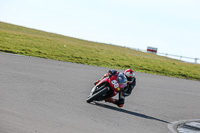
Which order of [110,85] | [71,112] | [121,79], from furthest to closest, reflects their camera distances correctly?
[121,79] < [110,85] < [71,112]

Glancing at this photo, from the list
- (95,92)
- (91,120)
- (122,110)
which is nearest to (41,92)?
(95,92)

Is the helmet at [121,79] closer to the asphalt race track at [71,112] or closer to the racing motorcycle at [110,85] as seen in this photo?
the racing motorcycle at [110,85]

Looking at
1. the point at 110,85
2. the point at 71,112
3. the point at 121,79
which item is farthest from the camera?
the point at 121,79

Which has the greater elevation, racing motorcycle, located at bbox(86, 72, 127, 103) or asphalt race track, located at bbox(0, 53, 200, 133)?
racing motorcycle, located at bbox(86, 72, 127, 103)

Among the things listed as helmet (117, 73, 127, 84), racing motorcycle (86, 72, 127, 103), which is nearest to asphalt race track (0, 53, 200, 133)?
racing motorcycle (86, 72, 127, 103)

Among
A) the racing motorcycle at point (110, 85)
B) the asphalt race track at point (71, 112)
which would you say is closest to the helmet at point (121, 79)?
the racing motorcycle at point (110, 85)

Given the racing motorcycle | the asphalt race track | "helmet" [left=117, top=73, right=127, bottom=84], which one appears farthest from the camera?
"helmet" [left=117, top=73, right=127, bottom=84]

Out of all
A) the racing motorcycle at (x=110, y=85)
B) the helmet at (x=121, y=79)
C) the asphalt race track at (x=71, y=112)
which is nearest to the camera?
the asphalt race track at (x=71, y=112)

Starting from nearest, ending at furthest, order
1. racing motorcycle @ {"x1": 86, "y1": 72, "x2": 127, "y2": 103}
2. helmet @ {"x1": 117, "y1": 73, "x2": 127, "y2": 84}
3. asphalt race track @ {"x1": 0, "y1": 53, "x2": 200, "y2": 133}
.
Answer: asphalt race track @ {"x1": 0, "y1": 53, "x2": 200, "y2": 133} → racing motorcycle @ {"x1": 86, "y1": 72, "x2": 127, "y2": 103} → helmet @ {"x1": 117, "y1": 73, "x2": 127, "y2": 84}

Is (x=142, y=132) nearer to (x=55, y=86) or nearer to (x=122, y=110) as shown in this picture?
(x=122, y=110)

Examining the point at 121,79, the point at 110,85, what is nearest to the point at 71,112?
the point at 110,85

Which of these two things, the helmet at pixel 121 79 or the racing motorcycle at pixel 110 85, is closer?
the racing motorcycle at pixel 110 85

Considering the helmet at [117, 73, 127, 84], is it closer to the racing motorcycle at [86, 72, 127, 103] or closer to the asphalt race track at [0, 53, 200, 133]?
the racing motorcycle at [86, 72, 127, 103]

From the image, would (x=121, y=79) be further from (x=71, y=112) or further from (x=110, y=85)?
(x=71, y=112)
